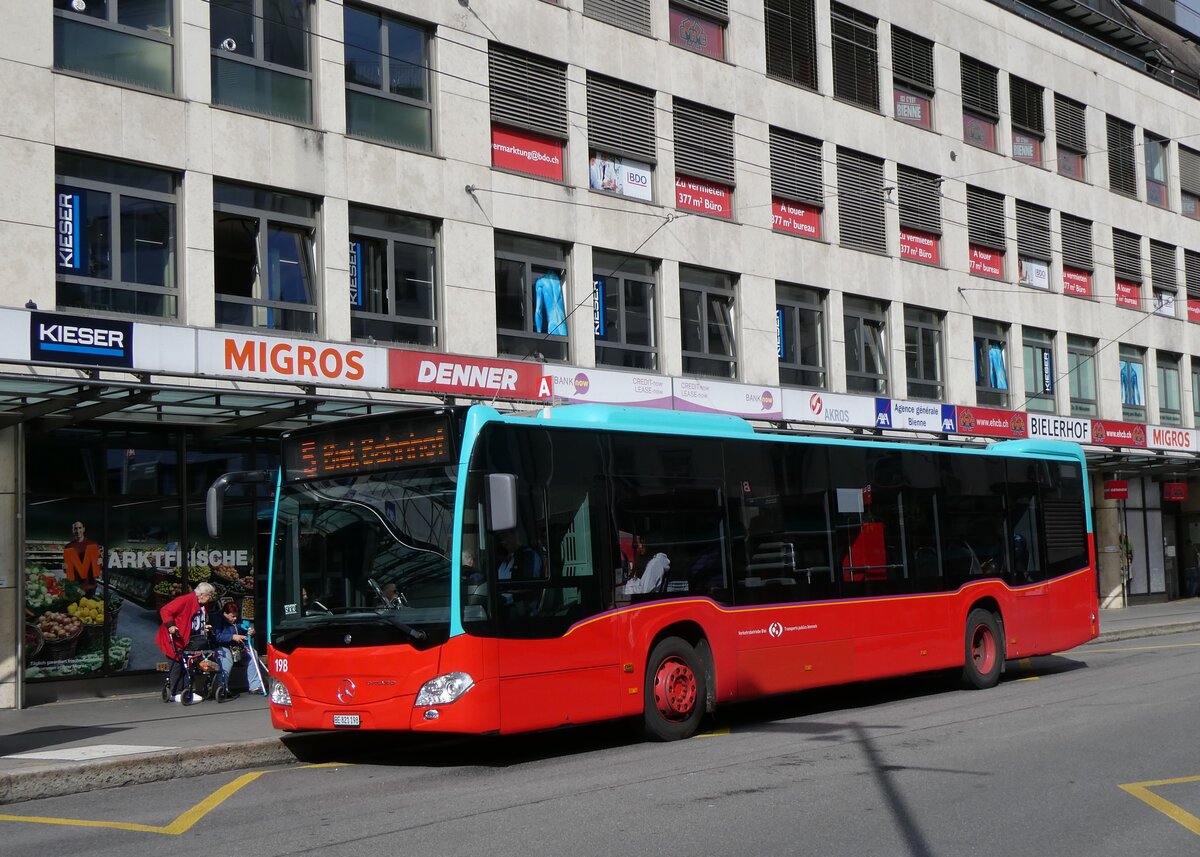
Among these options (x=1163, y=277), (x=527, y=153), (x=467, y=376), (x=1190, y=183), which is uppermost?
(x=1190, y=183)

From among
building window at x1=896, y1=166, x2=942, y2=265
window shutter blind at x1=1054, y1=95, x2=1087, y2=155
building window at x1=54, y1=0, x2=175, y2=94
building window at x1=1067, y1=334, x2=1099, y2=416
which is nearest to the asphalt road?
building window at x1=54, y1=0, x2=175, y2=94

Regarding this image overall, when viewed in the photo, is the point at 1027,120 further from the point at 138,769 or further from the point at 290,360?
the point at 138,769

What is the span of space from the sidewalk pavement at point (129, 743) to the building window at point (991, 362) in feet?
64.0

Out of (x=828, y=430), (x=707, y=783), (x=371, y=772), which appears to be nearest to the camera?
(x=707, y=783)

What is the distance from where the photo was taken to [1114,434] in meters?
32.7

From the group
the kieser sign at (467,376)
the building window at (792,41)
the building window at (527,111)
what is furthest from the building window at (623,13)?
the kieser sign at (467,376)

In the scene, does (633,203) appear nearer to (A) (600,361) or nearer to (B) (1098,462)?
(A) (600,361)

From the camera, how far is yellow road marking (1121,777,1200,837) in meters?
8.28

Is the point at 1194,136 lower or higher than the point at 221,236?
higher

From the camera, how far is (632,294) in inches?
940

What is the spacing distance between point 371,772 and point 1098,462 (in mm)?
26343

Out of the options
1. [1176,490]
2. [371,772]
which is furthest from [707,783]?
[1176,490]

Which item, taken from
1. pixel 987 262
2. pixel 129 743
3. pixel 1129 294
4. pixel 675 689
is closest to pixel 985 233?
pixel 987 262

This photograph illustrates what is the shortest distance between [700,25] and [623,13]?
2.14 meters
